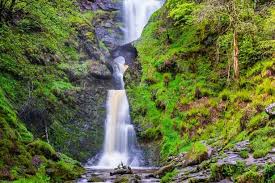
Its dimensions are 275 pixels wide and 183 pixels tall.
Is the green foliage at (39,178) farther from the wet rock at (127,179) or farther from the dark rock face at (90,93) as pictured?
the dark rock face at (90,93)

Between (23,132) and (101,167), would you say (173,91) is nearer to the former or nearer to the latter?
(101,167)

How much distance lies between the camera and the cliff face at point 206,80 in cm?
2411

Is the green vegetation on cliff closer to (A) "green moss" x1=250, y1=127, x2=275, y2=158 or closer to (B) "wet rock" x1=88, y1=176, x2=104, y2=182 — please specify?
(B) "wet rock" x1=88, y1=176, x2=104, y2=182

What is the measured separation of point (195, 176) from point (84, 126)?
15086 millimetres

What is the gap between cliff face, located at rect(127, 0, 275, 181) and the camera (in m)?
24.1

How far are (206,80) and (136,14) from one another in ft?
67.8

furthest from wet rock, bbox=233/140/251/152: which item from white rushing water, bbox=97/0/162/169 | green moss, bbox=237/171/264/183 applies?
white rushing water, bbox=97/0/162/169

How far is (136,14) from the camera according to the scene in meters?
47.5

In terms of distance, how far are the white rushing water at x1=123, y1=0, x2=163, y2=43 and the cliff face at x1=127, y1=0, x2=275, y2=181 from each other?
32.7ft

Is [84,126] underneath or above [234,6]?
underneath

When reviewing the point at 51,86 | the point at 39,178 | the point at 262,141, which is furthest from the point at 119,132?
the point at 262,141

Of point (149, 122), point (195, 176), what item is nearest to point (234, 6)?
point (149, 122)

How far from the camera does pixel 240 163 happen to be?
13.3 metres

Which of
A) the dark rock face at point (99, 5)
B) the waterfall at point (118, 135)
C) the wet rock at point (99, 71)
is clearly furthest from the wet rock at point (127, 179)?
the dark rock face at point (99, 5)
